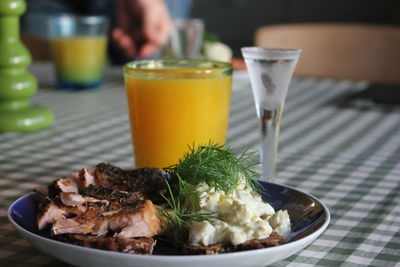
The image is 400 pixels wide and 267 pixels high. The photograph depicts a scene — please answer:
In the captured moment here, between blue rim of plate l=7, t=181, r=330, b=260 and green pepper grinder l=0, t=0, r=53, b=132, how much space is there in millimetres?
634

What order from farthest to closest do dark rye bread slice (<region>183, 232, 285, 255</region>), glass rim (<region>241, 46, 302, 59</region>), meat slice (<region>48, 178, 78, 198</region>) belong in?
glass rim (<region>241, 46, 302, 59</region>)
meat slice (<region>48, 178, 78, 198</region>)
dark rye bread slice (<region>183, 232, 285, 255</region>)

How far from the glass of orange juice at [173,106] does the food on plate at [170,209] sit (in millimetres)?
199

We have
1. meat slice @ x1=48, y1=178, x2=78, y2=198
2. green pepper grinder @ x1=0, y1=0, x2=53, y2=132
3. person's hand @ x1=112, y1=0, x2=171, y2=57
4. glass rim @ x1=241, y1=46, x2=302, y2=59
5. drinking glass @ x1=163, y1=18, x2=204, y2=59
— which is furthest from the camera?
person's hand @ x1=112, y1=0, x2=171, y2=57

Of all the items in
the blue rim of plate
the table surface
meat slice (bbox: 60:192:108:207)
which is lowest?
the table surface

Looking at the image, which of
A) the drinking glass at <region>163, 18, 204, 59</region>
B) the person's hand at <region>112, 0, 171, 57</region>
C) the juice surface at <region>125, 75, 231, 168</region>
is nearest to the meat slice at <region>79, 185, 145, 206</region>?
the juice surface at <region>125, 75, 231, 168</region>

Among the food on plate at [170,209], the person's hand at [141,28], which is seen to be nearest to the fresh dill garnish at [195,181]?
the food on plate at [170,209]

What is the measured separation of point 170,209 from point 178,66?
382 millimetres

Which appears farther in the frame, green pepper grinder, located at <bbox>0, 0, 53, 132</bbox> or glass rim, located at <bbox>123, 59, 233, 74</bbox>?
green pepper grinder, located at <bbox>0, 0, 53, 132</bbox>

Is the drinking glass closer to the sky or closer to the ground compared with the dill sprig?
closer to the sky

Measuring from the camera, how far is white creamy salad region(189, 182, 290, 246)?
0.62 metres

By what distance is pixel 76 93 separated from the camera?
70.6 inches

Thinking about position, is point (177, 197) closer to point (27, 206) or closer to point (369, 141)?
point (27, 206)

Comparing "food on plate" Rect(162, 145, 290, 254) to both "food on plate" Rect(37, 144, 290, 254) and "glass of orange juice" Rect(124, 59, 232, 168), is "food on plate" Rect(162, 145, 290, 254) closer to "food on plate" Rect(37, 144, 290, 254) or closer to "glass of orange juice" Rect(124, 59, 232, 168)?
"food on plate" Rect(37, 144, 290, 254)

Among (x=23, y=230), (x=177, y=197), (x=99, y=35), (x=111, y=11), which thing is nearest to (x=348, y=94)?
(x=99, y=35)
